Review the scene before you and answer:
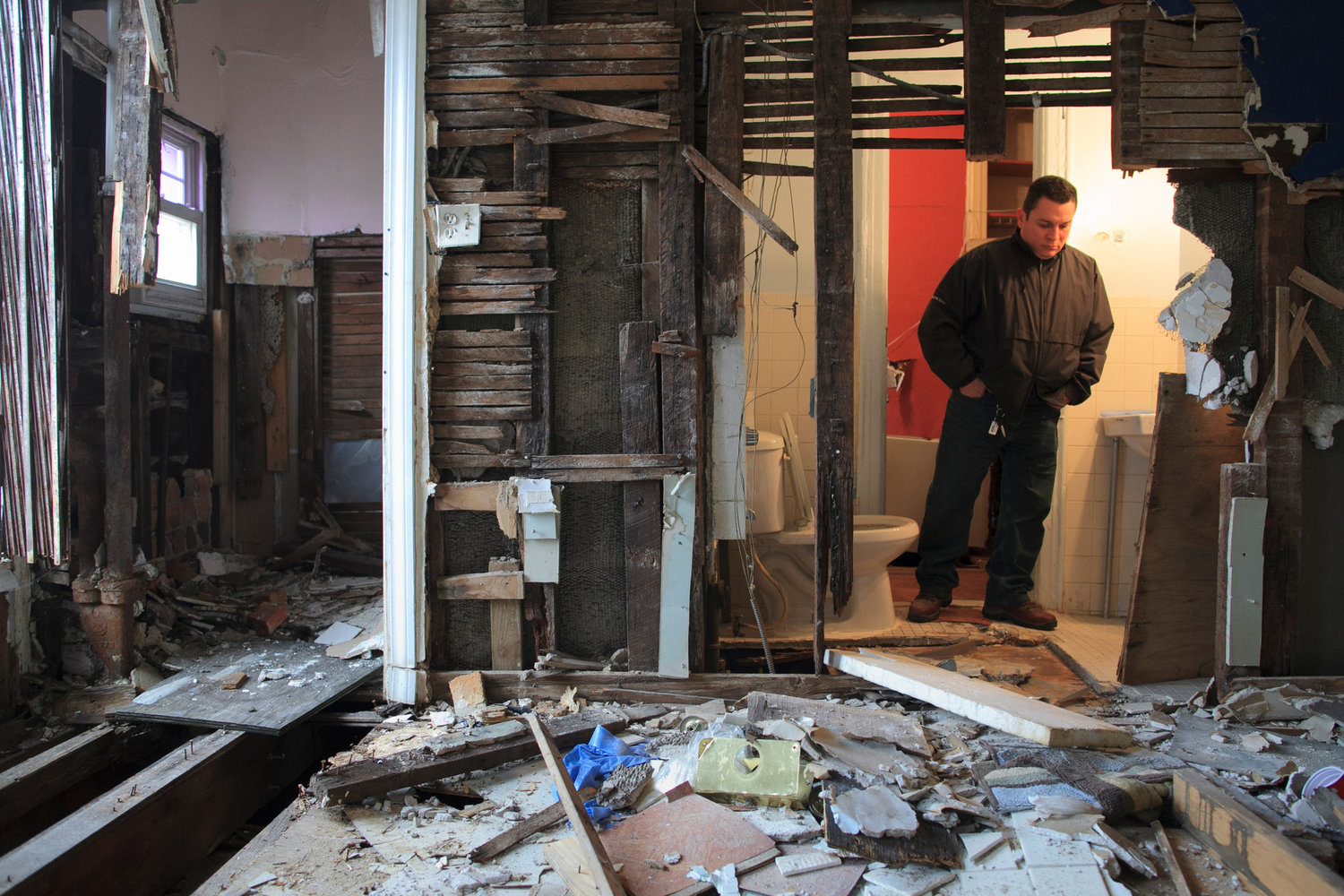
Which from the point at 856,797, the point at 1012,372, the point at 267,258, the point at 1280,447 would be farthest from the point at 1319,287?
the point at 267,258

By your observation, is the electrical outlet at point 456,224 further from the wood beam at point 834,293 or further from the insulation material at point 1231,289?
the insulation material at point 1231,289

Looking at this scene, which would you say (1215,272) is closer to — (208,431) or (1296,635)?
(1296,635)

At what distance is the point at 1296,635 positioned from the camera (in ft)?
9.57

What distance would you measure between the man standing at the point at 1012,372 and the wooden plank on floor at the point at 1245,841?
5.24 feet

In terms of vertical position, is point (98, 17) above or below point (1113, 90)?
above

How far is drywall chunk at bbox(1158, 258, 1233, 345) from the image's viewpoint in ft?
9.45

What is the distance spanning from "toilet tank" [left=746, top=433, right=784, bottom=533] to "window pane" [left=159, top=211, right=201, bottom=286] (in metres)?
3.55

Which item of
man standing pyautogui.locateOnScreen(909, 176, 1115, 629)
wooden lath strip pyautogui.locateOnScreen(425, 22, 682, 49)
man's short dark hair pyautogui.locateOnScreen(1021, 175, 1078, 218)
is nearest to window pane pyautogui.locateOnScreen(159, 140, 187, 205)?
wooden lath strip pyautogui.locateOnScreen(425, 22, 682, 49)

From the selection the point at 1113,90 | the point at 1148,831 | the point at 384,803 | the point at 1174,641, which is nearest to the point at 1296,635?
the point at 1174,641

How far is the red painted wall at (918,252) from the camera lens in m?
5.95

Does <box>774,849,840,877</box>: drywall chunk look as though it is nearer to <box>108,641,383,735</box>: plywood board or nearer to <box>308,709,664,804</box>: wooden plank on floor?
<box>308,709,664,804</box>: wooden plank on floor


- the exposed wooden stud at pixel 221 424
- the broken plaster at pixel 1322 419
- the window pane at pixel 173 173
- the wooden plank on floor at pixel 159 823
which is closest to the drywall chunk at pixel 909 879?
the wooden plank on floor at pixel 159 823

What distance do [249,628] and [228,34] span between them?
3699mm

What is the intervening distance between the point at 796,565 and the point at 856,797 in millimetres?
1571
